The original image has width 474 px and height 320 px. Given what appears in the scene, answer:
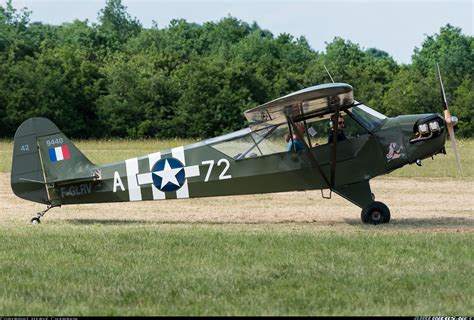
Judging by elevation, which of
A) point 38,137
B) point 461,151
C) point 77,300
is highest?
point 38,137

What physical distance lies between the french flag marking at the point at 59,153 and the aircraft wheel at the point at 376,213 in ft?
16.6

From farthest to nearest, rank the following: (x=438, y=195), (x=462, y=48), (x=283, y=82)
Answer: (x=462, y=48)
(x=283, y=82)
(x=438, y=195)

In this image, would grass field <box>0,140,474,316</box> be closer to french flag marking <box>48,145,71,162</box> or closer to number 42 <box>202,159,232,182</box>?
number 42 <box>202,159,232,182</box>

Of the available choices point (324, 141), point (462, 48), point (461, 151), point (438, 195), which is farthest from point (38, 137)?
point (462, 48)

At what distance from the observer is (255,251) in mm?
10352

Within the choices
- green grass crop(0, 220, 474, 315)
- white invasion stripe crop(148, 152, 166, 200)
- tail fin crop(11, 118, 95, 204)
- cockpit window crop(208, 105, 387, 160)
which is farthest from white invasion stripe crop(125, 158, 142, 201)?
green grass crop(0, 220, 474, 315)

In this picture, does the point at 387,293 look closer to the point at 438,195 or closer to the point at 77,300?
the point at 77,300

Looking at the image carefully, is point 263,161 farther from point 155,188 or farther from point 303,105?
point 155,188

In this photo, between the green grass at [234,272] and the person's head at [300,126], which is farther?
the person's head at [300,126]

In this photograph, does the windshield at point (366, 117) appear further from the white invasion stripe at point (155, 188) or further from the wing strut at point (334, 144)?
the white invasion stripe at point (155, 188)

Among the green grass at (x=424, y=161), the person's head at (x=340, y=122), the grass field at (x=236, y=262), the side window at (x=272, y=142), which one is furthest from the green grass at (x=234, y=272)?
the green grass at (x=424, y=161)

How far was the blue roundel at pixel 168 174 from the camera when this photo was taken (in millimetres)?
13812

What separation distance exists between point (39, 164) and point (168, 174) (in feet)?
7.11

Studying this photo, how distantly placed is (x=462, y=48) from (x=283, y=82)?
17.5 metres
